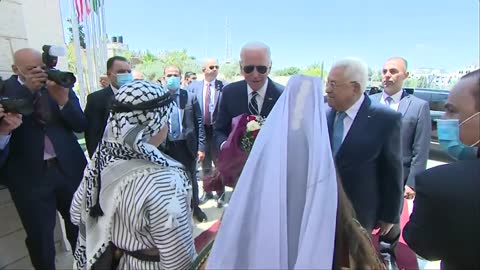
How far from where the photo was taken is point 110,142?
124cm

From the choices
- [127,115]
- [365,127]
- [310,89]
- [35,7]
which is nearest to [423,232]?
[310,89]

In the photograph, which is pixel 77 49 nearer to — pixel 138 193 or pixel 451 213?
pixel 138 193

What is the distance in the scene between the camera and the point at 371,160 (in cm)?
189

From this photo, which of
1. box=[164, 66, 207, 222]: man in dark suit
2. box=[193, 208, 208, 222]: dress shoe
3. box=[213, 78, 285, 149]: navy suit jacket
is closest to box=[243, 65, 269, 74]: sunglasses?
box=[213, 78, 285, 149]: navy suit jacket

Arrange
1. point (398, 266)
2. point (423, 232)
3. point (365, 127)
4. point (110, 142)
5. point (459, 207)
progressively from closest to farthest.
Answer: point (459, 207), point (423, 232), point (110, 142), point (365, 127), point (398, 266)

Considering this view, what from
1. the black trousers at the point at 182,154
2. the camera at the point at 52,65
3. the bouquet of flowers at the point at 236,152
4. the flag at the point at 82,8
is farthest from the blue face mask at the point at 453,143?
the flag at the point at 82,8

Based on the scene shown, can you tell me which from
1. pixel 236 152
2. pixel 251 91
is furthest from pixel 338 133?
pixel 236 152

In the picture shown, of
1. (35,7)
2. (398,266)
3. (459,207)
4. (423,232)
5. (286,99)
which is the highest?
(35,7)

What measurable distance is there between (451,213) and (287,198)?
22.6 inches

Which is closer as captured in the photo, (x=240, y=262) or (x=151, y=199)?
(x=240, y=262)

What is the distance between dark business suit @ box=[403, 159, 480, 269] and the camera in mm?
963

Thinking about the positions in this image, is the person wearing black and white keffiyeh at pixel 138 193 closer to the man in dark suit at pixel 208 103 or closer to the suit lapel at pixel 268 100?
the suit lapel at pixel 268 100

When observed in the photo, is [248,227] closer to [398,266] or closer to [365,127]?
[365,127]

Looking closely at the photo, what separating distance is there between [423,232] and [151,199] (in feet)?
3.19
